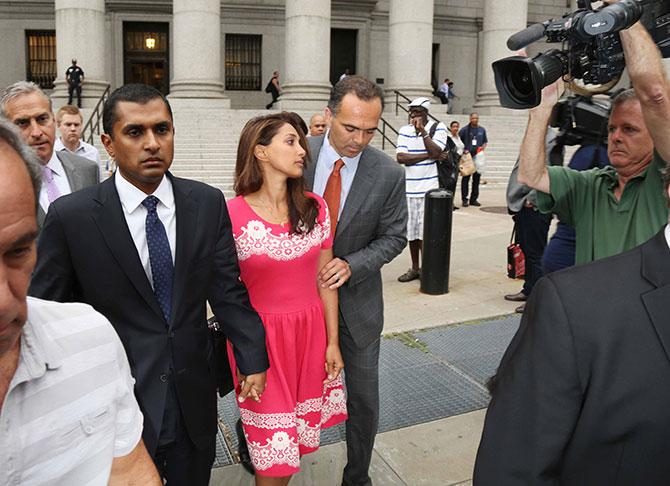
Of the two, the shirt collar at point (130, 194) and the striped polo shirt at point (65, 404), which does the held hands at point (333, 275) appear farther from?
the striped polo shirt at point (65, 404)

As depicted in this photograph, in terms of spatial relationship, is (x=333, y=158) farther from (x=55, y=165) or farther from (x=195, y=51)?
(x=195, y=51)

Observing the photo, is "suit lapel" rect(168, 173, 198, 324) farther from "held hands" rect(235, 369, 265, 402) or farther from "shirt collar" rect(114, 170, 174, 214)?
"held hands" rect(235, 369, 265, 402)

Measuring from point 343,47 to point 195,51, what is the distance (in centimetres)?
1071

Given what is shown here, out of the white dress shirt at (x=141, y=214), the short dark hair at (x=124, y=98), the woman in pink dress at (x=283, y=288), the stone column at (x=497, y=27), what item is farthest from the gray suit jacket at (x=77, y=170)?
the stone column at (x=497, y=27)

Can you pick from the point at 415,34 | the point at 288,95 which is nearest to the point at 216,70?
the point at 288,95

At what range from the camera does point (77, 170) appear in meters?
4.18

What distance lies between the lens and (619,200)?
2.82m

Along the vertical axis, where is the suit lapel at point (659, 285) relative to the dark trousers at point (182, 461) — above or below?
above

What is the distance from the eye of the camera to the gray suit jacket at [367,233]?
3266 mm

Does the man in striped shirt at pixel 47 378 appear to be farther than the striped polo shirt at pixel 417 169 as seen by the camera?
No

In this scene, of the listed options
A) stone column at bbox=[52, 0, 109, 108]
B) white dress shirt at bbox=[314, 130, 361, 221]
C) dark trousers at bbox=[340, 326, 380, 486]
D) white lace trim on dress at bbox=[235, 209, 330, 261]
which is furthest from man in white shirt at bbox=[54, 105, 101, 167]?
stone column at bbox=[52, 0, 109, 108]

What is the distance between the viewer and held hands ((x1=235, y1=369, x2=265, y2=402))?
2.68 metres

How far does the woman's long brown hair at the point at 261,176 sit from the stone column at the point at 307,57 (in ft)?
57.2

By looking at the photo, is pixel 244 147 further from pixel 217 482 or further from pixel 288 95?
pixel 288 95
